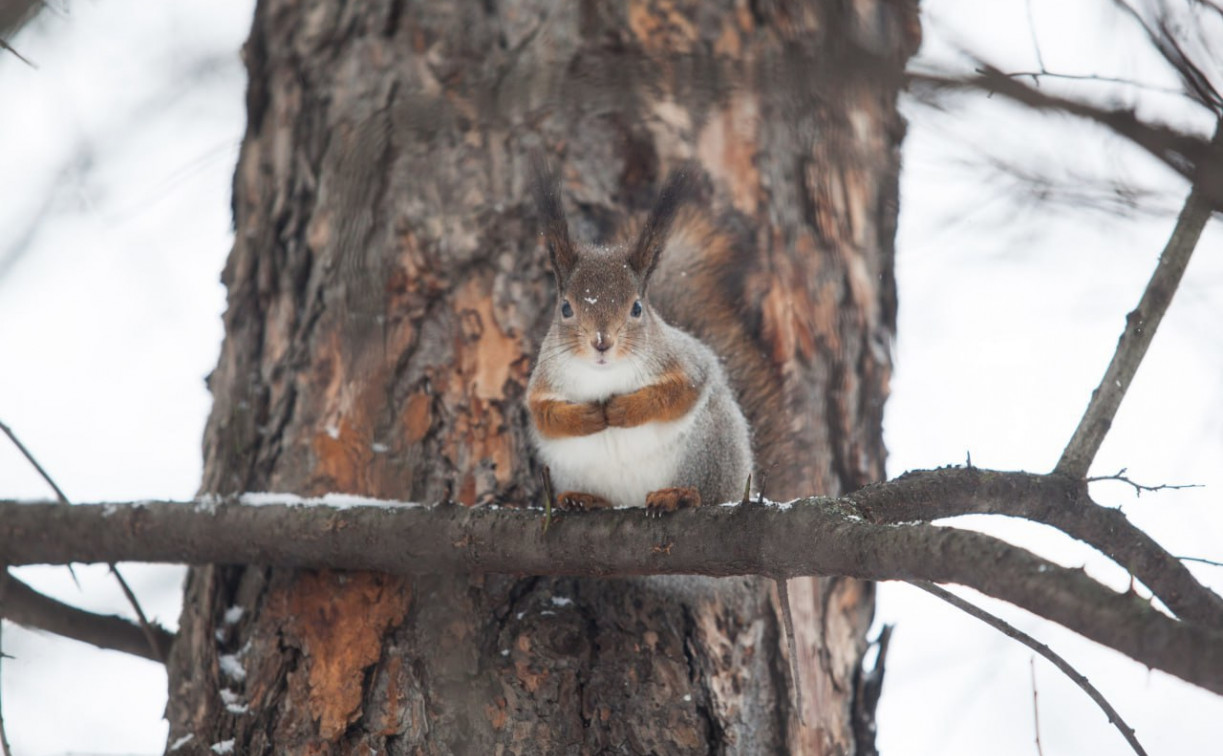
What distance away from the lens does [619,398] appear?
172 cm

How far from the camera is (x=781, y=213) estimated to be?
200cm

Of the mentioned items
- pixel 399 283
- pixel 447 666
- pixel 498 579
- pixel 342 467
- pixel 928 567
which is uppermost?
pixel 399 283

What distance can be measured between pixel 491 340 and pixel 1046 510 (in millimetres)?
933

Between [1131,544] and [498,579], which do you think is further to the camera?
[498,579]

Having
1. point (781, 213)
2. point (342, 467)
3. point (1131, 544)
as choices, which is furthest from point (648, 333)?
point (1131, 544)

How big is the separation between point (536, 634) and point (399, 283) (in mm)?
661

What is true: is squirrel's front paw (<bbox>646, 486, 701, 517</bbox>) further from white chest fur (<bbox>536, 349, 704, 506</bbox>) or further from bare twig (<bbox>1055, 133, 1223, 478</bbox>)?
bare twig (<bbox>1055, 133, 1223, 478</bbox>)

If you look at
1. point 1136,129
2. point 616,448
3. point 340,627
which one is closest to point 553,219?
point 616,448

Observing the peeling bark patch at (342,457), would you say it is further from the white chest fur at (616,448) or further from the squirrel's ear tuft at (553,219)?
the squirrel's ear tuft at (553,219)

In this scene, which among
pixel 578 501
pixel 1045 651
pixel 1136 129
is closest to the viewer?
pixel 1136 129

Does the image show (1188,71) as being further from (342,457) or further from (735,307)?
(342,457)

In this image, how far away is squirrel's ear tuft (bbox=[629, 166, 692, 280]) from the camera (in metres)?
1.63

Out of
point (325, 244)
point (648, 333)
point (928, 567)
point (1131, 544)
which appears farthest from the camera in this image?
point (325, 244)

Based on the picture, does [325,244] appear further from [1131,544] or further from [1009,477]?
[1131,544]
